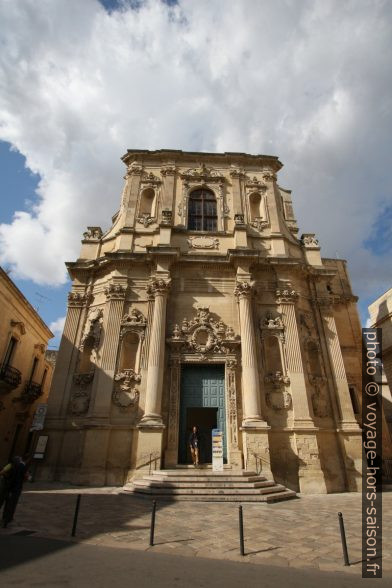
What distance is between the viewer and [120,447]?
41.4 feet

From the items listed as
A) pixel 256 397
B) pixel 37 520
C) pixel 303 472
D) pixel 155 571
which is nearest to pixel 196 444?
pixel 256 397

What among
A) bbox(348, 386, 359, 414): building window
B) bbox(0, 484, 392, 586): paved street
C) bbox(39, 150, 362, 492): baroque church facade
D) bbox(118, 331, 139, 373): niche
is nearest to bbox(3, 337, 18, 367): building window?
bbox(39, 150, 362, 492): baroque church facade

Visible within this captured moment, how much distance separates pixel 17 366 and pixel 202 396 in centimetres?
1228

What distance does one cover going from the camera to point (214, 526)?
674 cm

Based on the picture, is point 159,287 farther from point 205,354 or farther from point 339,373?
point 339,373

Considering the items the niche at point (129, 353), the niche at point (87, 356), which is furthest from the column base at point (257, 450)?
the niche at point (87, 356)

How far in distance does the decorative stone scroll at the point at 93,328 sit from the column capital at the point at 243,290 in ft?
21.4

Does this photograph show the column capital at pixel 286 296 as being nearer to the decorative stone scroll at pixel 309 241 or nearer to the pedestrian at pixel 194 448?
the decorative stone scroll at pixel 309 241

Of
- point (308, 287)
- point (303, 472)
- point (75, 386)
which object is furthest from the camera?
point (308, 287)

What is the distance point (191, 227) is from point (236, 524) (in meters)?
14.4

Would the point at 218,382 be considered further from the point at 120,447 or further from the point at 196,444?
the point at 120,447

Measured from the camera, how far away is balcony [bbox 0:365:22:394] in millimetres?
17172

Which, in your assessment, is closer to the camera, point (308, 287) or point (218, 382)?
point (218, 382)

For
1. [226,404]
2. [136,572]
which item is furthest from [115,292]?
[136,572]
